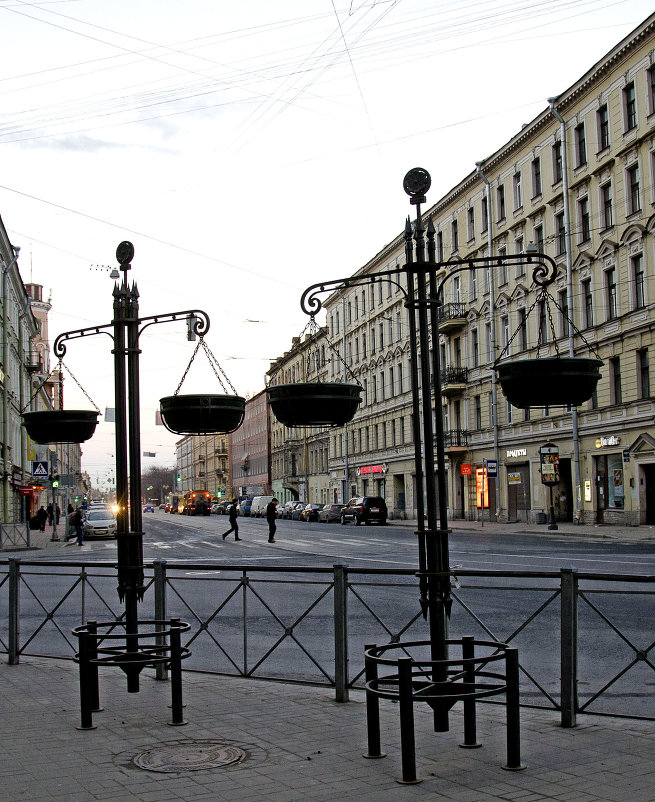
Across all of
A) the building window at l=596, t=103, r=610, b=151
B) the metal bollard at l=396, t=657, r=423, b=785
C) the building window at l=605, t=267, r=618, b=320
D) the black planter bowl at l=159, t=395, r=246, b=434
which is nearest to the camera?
the metal bollard at l=396, t=657, r=423, b=785

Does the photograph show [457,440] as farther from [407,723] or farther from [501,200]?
[407,723]

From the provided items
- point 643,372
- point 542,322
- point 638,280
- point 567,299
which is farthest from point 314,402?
point 567,299

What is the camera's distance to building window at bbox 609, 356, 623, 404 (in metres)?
36.3

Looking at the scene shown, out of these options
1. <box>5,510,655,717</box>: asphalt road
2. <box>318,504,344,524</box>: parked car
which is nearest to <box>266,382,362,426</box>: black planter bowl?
A: <box>5,510,655,717</box>: asphalt road

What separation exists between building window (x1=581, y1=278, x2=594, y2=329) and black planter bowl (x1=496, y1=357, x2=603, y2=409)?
33.1 meters

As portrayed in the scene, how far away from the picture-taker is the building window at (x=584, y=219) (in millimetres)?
38562

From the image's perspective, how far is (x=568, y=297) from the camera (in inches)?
1543

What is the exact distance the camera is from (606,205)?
1469 inches

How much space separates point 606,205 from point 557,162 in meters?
4.66

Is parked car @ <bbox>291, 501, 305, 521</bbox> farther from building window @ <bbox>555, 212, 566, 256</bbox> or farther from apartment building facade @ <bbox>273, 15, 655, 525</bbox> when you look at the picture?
building window @ <bbox>555, 212, 566, 256</bbox>

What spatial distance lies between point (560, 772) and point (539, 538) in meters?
29.0

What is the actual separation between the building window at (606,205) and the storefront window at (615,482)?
9446 mm

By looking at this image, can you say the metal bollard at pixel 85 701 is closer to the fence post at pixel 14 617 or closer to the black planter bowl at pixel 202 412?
the black planter bowl at pixel 202 412

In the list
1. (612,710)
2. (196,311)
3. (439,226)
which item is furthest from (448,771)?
(439,226)
